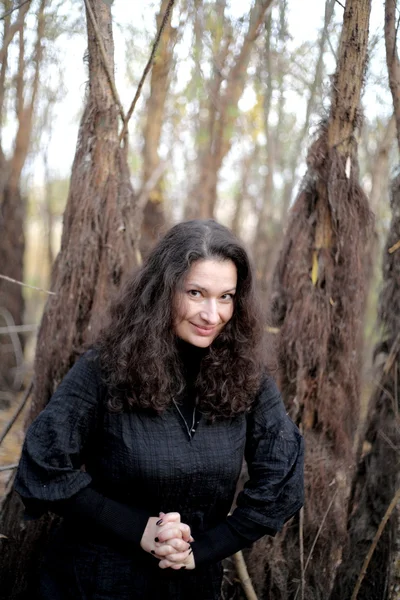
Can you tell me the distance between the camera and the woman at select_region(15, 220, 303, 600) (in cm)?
183

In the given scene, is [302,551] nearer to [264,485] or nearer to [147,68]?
[264,485]

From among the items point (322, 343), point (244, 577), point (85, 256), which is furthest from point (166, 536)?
point (85, 256)

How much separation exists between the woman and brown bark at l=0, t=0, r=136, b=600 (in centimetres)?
52

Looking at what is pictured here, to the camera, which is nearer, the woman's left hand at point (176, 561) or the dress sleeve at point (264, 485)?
the woman's left hand at point (176, 561)

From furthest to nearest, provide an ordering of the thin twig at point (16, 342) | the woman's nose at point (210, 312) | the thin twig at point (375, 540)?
1. the thin twig at point (16, 342)
2. the thin twig at point (375, 540)
3. the woman's nose at point (210, 312)

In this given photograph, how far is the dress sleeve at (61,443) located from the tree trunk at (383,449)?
1203mm

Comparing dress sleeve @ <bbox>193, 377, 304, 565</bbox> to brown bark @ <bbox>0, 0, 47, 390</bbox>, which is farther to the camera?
brown bark @ <bbox>0, 0, 47, 390</bbox>

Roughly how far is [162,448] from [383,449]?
1.06 m

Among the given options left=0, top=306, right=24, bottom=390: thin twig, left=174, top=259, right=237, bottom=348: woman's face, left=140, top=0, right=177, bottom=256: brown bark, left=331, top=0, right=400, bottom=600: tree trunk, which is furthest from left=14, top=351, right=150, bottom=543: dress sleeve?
left=140, top=0, right=177, bottom=256: brown bark

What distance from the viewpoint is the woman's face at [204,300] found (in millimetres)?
1893

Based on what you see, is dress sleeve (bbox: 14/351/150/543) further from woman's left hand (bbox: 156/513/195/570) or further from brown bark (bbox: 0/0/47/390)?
brown bark (bbox: 0/0/47/390)

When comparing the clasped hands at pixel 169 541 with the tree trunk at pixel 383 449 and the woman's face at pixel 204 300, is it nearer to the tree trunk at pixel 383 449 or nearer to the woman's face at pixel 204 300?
the woman's face at pixel 204 300

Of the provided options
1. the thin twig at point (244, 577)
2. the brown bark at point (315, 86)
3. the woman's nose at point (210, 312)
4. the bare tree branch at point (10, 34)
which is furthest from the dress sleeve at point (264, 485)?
the bare tree branch at point (10, 34)

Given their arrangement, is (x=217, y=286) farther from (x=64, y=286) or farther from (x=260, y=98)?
(x=260, y=98)
